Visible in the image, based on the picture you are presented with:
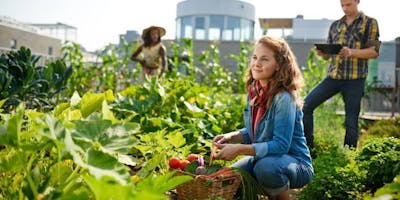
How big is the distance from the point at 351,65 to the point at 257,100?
1.78m

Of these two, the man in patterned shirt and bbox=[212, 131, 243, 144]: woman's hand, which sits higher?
the man in patterned shirt

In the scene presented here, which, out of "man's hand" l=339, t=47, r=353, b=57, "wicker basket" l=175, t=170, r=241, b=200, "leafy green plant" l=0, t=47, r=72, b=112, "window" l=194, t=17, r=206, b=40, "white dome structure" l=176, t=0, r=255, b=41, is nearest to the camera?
"wicker basket" l=175, t=170, r=241, b=200

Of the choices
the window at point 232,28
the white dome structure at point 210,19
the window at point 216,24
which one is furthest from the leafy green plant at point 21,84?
the window at point 232,28

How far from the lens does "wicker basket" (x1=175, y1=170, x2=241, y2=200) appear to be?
2145 mm

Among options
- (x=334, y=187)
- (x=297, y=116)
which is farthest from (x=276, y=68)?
(x=334, y=187)

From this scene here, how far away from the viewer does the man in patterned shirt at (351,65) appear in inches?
150

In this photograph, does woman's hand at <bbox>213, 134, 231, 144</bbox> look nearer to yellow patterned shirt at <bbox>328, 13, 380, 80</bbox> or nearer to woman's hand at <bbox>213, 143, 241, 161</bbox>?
woman's hand at <bbox>213, 143, 241, 161</bbox>

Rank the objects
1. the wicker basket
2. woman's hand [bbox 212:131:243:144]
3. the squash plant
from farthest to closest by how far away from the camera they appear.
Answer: woman's hand [bbox 212:131:243:144] → the wicker basket → the squash plant

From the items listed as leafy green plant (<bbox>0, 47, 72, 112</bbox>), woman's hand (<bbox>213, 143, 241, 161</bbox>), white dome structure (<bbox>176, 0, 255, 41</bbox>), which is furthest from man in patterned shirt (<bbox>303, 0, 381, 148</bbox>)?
white dome structure (<bbox>176, 0, 255, 41</bbox>)

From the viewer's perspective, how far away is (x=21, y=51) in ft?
11.5

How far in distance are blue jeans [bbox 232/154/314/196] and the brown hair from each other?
301 millimetres

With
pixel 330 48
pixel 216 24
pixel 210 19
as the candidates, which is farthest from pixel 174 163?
pixel 210 19

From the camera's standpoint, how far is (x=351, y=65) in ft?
12.7

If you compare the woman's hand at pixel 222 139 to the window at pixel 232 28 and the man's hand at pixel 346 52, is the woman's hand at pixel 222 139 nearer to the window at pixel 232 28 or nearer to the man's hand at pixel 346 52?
the man's hand at pixel 346 52
